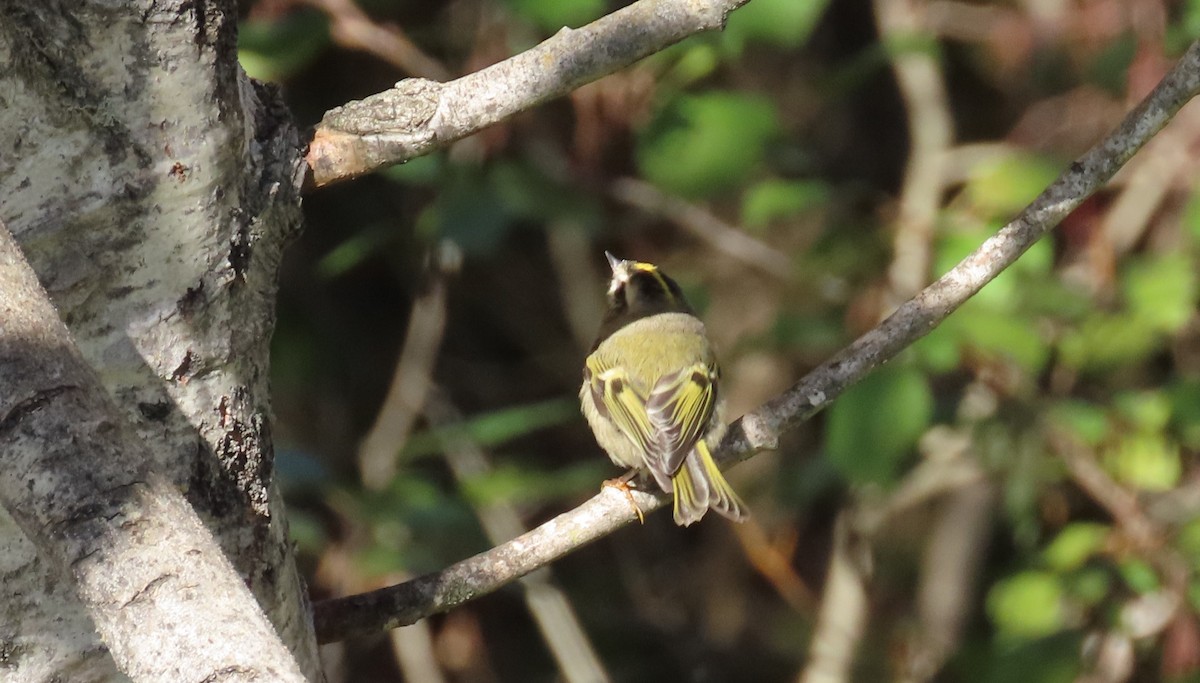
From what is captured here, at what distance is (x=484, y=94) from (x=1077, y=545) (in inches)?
107

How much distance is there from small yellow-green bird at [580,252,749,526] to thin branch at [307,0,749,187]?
52.7 inches

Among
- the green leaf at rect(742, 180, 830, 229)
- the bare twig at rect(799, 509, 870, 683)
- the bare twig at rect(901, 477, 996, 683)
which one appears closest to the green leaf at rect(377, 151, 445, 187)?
the green leaf at rect(742, 180, 830, 229)

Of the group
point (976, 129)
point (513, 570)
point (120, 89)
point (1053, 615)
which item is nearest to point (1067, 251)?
point (976, 129)

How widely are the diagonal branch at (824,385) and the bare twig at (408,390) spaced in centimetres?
303

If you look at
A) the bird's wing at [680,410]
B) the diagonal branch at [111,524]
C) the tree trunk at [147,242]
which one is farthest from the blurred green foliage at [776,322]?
the diagonal branch at [111,524]

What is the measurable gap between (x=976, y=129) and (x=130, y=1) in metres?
5.64

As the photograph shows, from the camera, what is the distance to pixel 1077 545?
383 cm

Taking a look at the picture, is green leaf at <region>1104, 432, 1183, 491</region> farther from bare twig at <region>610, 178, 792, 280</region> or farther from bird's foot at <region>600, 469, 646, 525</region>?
bird's foot at <region>600, 469, 646, 525</region>

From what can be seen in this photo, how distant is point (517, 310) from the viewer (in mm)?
6676

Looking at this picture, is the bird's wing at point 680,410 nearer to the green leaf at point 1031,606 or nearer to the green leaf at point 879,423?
the green leaf at point 879,423

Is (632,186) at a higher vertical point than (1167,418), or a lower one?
higher

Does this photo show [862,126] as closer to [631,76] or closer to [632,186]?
[632,186]

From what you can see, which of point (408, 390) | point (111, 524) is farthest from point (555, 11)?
point (408, 390)

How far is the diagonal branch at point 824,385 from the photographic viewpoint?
1.88 m
